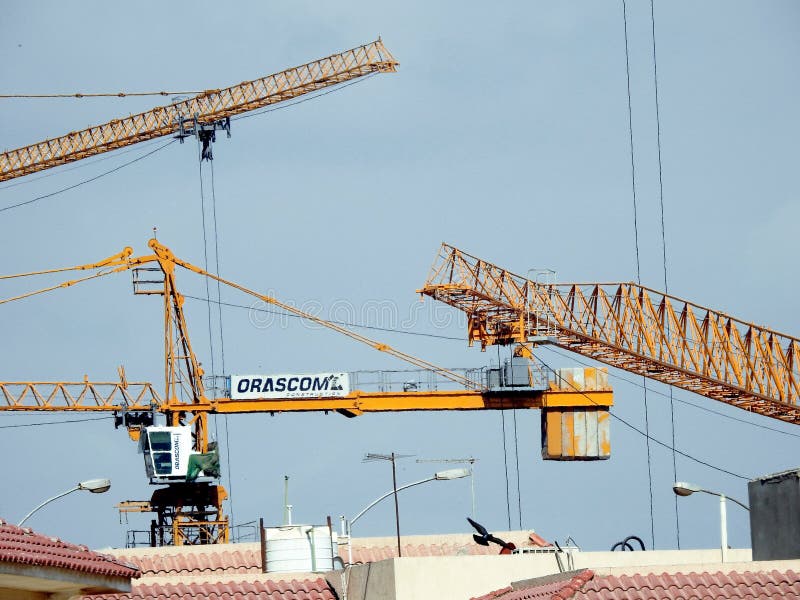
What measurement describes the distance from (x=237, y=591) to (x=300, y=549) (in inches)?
263

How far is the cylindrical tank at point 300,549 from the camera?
4481cm

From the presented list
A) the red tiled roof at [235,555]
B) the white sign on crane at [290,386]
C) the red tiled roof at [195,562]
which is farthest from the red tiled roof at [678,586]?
the white sign on crane at [290,386]

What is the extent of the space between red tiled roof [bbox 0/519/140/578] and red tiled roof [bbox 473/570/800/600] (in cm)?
835

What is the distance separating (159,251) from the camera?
370ft

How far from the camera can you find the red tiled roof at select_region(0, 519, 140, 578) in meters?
25.2

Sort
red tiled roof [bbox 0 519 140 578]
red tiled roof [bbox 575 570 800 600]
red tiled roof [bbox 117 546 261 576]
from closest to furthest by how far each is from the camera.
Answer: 1. red tiled roof [bbox 0 519 140 578]
2. red tiled roof [bbox 575 570 800 600]
3. red tiled roof [bbox 117 546 261 576]

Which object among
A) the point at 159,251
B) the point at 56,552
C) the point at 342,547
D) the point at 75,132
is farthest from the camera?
the point at 75,132

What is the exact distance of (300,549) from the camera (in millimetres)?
45062

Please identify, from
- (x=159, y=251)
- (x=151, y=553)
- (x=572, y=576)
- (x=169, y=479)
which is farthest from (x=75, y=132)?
(x=572, y=576)

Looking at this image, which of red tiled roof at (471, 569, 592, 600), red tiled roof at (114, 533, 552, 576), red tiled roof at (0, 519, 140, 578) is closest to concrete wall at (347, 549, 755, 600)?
red tiled roof at (471, 569, 592, 600)

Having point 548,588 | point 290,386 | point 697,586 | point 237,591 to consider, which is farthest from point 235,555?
point 290,386

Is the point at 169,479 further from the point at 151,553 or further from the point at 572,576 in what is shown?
the point at 572,576

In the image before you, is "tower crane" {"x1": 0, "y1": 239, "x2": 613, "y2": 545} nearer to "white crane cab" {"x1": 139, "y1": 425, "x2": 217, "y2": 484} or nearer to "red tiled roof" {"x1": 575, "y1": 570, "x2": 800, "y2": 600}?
"white crane cab" {"x1": 139, "y1": 425, "x2": 217, "y2": 484}

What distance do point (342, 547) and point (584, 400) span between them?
4478cm
